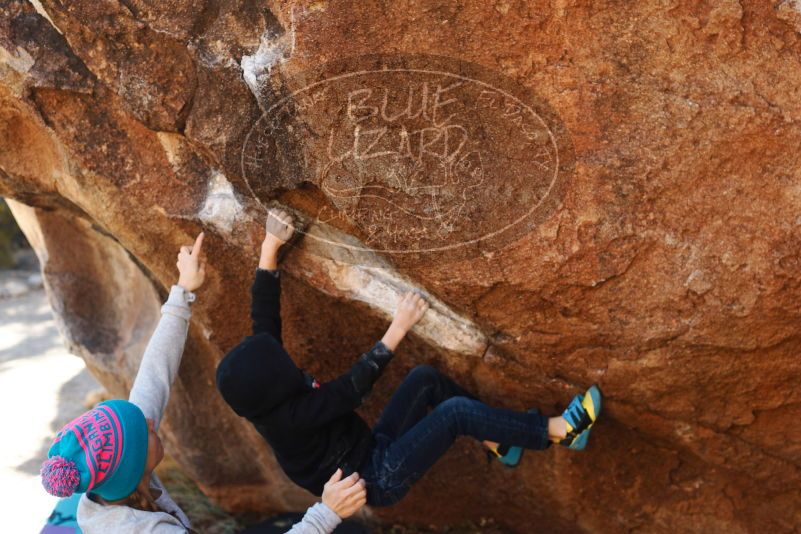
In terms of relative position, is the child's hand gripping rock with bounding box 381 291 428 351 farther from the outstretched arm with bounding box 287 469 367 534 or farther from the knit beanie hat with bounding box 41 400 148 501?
the knit beanie hat with bounding box 41 400 148 501

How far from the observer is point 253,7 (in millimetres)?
2359

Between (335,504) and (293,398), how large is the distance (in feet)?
1.19

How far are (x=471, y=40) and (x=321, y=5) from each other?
46 centimetres

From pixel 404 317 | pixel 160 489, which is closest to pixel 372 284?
pixel 404 317

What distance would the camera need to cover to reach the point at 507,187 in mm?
2287

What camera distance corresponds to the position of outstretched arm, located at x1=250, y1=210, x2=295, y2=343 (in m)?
2.61

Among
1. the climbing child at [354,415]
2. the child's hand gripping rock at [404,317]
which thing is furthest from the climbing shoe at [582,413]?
the child's hand gripping rock at [404,317]

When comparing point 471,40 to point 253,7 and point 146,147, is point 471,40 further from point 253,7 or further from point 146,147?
point 146,147

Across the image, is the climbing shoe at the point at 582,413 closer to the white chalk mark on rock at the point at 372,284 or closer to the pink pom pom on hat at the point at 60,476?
the white chalk mark on rock at the point at 372,284

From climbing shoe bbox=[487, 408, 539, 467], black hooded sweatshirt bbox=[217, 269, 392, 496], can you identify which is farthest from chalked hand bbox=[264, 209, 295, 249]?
climbing shoe bbox=[487, 408, 539, 467]

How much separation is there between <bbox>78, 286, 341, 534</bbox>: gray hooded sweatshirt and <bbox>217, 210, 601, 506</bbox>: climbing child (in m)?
0.27

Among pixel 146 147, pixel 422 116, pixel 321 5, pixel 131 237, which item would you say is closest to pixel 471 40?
pixel 422 116

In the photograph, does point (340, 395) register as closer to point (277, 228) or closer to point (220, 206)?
point (277, 228)

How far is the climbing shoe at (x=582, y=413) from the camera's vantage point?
2.51 metres
